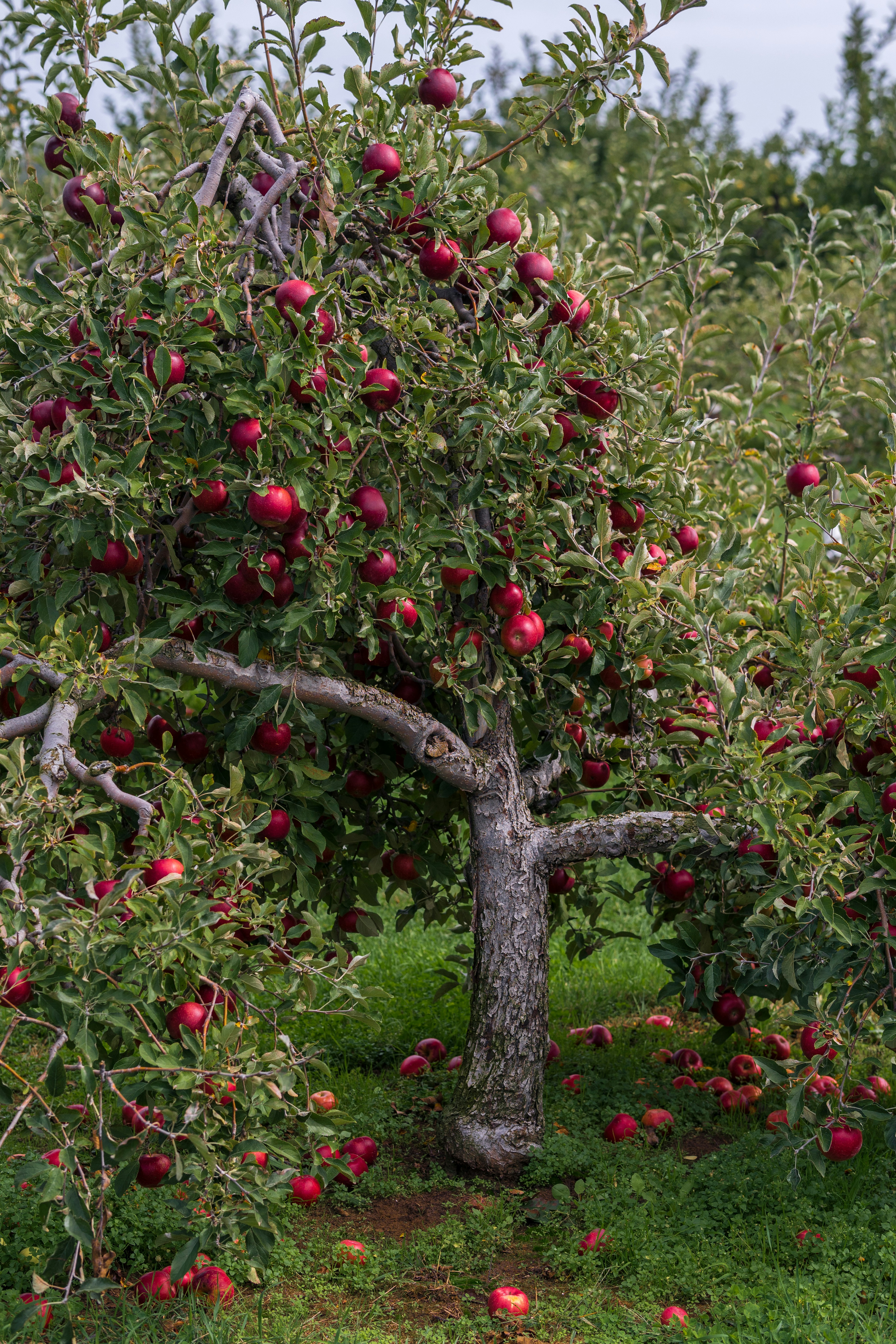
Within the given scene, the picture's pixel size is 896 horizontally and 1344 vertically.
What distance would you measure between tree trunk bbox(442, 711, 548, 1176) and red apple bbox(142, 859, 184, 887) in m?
1.17

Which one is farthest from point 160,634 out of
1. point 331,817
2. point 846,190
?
point 846,190

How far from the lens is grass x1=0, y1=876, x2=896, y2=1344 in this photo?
2496 mm

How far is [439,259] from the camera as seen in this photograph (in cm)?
273

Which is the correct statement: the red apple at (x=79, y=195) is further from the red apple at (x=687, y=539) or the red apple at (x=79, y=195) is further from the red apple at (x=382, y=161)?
the red apple at (x=687, y=539)

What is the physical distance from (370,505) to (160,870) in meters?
0.95

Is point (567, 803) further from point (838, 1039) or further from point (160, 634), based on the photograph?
point (160, 634)

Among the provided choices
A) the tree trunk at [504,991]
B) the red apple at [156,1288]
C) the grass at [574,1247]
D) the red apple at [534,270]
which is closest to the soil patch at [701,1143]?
the grass at [574,1247]

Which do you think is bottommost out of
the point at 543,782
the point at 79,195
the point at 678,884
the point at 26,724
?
the point at 678,884

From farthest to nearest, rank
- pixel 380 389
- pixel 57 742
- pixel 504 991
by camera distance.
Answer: pixel 504 991, pixel 380 389, pixel 57 742

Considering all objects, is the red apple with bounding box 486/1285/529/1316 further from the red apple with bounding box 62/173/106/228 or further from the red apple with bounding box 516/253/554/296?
the red apple with bounding box 62/173/106/228

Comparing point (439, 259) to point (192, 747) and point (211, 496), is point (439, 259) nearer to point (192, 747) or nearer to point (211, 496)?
point (211, 496)

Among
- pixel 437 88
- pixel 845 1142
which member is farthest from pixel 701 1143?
pixel 437 88

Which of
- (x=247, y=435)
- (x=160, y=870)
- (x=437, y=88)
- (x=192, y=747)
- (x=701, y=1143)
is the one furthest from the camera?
(x=701, y=1143)

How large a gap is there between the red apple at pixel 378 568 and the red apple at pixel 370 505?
0.24ft
